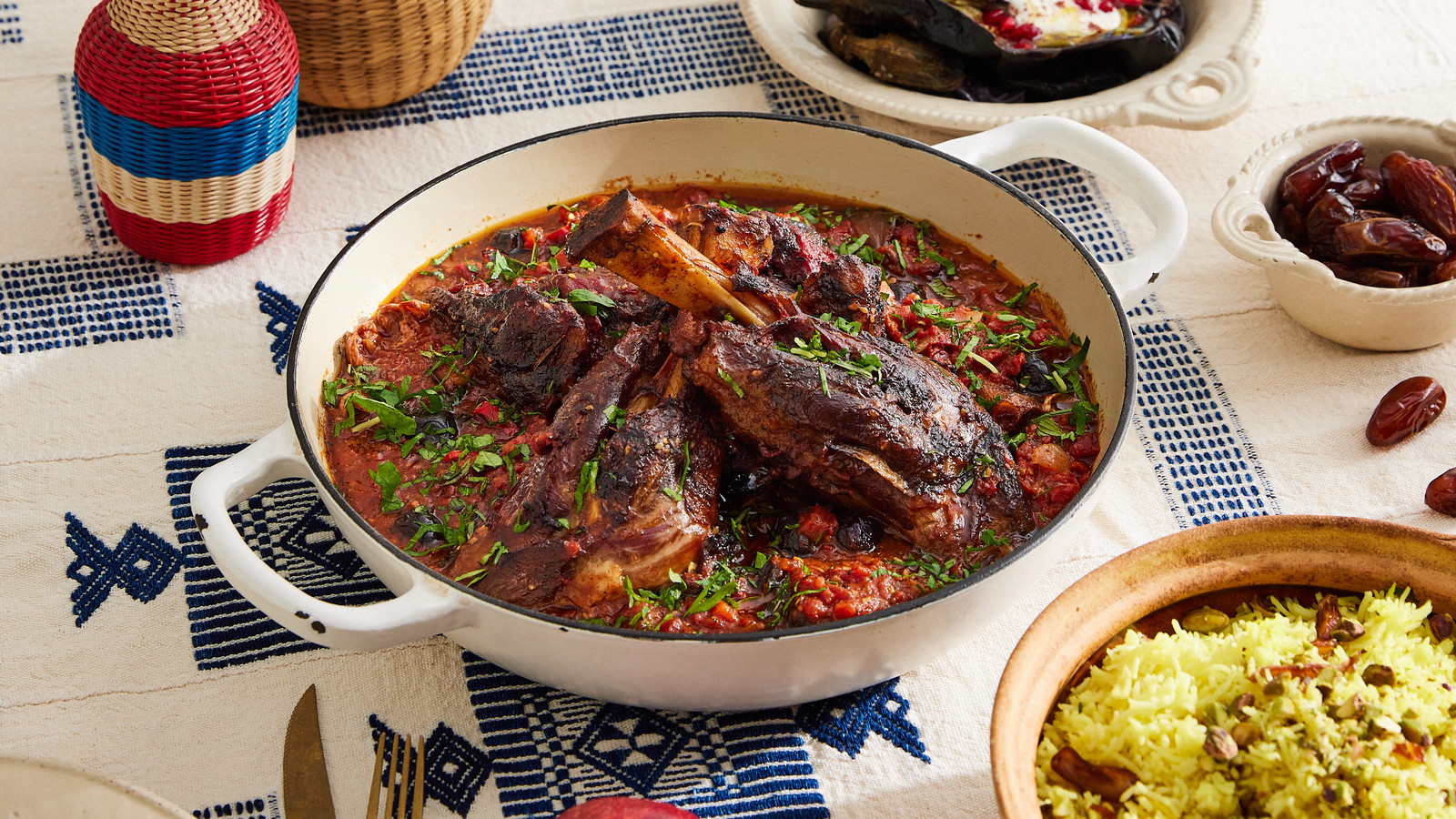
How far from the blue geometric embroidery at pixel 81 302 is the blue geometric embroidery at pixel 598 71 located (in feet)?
3.45

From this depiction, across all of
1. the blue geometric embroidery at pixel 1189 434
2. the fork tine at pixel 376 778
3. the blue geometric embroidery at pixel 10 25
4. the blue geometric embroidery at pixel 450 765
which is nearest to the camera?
the fork tine at pixel 376 778

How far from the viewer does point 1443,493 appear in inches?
158

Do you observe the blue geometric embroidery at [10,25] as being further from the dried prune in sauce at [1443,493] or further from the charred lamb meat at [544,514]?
the dried prune in sauce at [1443,493]

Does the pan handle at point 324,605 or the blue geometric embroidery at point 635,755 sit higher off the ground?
the pan handle at point 324,605

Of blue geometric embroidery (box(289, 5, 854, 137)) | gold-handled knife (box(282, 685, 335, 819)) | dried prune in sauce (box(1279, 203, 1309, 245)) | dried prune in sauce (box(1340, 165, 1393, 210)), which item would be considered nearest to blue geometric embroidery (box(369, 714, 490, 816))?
gold-handled knife (box(282, 685, 335, 819))

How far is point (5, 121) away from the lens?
5398 millimetres

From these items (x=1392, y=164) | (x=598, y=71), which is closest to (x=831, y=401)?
(x=1392, y=164)

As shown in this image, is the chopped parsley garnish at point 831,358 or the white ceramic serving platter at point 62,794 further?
the chopped parsley garnish at point 831,358

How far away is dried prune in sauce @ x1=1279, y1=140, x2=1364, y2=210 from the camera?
15.1ft

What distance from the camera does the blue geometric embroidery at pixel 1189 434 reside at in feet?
13.6

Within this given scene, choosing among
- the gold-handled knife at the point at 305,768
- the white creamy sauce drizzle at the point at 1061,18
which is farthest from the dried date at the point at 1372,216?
the gold-handled knife at the point at 305,768

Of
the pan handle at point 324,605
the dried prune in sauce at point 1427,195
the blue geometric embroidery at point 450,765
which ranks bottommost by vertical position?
the blue geometric embroidery at point 450,765

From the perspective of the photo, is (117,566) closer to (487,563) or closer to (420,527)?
(420,527)

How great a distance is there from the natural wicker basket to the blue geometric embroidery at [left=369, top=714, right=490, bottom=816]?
2.96m
